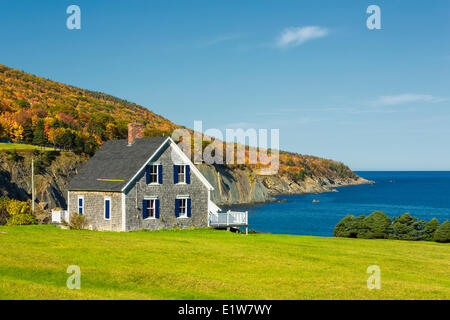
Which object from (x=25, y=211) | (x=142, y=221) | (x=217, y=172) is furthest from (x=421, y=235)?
(x=217, y=172)

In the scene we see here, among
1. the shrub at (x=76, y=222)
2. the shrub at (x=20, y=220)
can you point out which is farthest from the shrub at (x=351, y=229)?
the shrub at (x=20, y=220)

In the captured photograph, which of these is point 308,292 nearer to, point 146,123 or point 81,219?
point 81,219

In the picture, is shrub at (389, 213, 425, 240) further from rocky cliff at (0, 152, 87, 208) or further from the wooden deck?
rocky cliff at (0, 152, 87, 208)

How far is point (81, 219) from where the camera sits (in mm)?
33344

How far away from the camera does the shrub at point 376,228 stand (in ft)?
126

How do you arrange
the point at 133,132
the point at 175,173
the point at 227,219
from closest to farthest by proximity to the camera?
the point at 175,173 → the point at 227,219 → the point at 133,132

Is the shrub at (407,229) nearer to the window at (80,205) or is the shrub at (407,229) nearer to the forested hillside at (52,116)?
the window at (80,205)

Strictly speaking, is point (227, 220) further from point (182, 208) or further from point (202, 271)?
point (202, 271)

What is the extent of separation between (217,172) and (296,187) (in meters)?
71.3

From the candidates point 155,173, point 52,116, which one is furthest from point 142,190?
point 52,116

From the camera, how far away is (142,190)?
3334cm

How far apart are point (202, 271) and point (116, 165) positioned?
2107 centimetres
